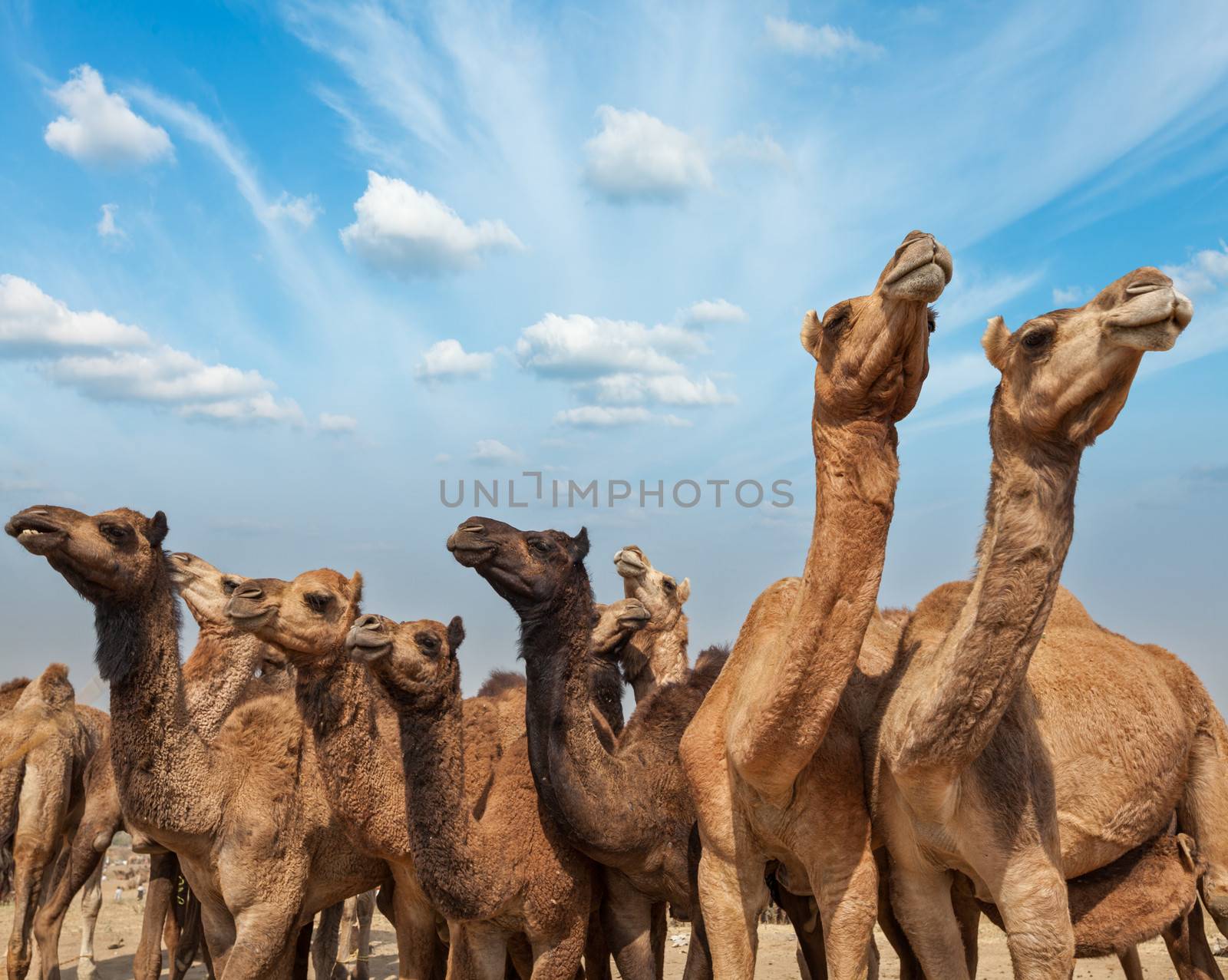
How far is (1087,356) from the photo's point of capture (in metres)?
3.94

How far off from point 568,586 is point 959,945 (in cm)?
290

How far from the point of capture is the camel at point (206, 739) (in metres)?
8.82

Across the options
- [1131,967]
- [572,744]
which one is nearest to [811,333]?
[572,744]

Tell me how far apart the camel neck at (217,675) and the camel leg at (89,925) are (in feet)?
9.96

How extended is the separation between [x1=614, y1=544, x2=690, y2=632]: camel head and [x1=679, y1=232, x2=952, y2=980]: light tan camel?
4167 millimetres

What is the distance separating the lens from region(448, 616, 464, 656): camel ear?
22.4 ft

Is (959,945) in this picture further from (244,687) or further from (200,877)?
(244,687)

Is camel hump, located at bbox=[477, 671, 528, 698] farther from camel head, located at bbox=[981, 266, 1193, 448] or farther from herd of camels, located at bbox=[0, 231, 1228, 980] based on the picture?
camel head, located at bbox=[981, 266, 1193, 448]

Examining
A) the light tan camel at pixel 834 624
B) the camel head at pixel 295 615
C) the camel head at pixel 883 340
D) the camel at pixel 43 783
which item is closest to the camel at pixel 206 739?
the camel at pixel 43 783

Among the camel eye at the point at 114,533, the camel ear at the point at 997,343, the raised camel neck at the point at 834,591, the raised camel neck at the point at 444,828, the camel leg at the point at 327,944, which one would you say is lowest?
the camel leg at the point at 327,944

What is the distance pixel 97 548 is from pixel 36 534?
39cm

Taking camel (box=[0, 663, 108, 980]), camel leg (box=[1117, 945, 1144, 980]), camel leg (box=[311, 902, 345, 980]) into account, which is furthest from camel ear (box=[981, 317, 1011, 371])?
camel (box=[0, 663, 108, 980])

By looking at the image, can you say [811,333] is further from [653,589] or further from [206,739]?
[206,739]

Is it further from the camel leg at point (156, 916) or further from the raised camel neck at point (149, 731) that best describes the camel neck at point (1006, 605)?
the camel leg at point (156, 916)
